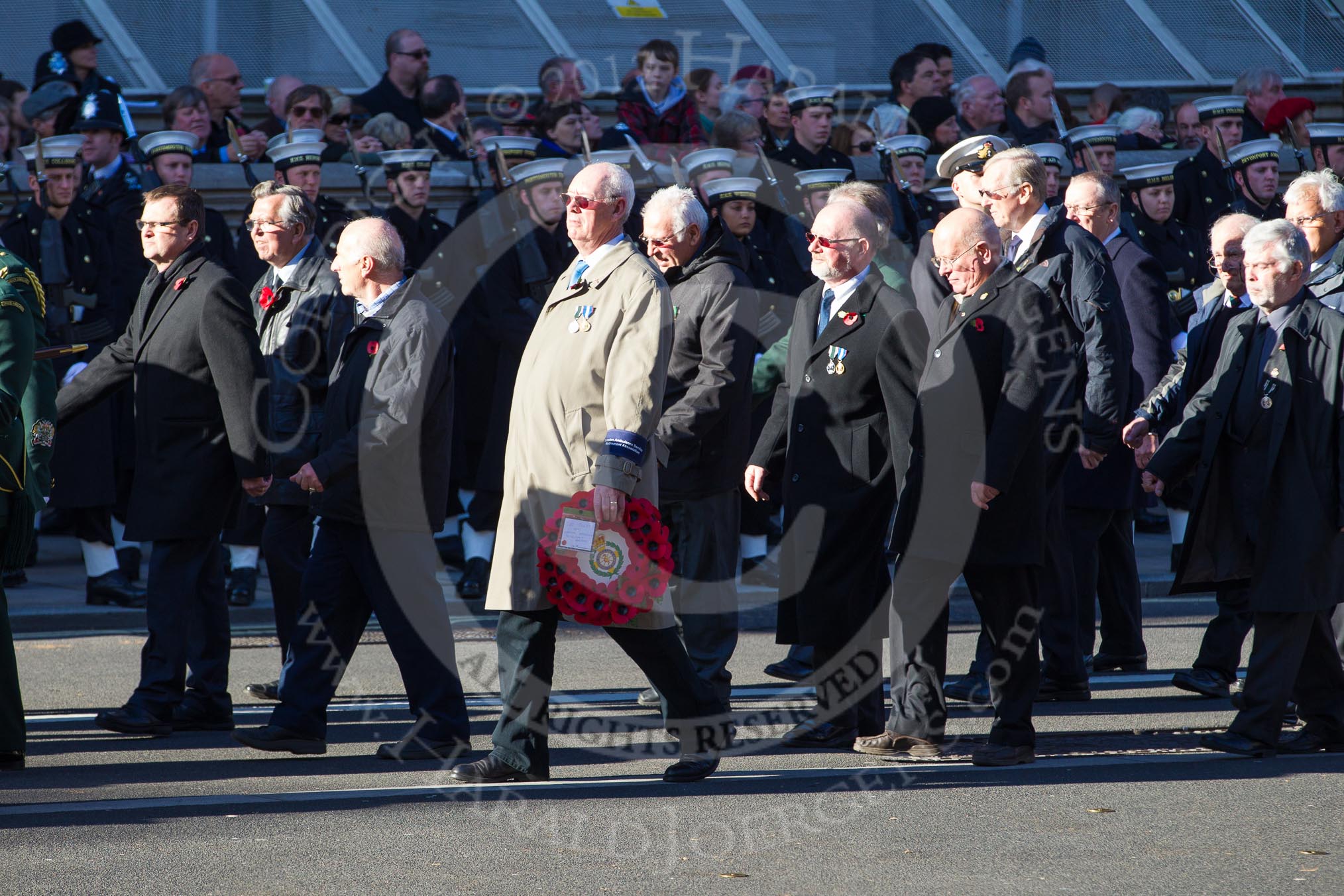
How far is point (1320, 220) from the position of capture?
7.40 m

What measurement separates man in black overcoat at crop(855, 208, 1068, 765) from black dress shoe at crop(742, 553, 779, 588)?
161 inches

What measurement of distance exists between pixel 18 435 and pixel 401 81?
7.17m

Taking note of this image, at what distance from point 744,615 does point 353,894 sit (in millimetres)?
5194

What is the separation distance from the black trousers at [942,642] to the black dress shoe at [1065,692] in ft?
3.95

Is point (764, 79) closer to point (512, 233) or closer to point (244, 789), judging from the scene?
point (512, 233)

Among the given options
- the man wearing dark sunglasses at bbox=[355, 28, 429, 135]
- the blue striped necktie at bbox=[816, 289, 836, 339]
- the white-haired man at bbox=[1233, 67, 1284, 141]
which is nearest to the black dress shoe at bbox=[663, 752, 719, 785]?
the blue striped necktie at bbox=[816, 289, 836, 339]

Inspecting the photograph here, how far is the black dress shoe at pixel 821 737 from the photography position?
21.8 feet

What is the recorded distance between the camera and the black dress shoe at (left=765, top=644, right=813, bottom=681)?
315 inches

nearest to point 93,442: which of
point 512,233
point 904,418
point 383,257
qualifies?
point 512,233

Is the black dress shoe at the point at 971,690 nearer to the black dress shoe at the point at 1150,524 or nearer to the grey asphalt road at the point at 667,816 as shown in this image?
the grey asphalt road at the point at 667,816

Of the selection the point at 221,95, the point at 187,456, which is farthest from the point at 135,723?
the point at 221,95

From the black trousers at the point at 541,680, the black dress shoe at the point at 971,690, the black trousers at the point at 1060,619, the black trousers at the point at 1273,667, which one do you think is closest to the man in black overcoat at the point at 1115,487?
the black trousers at the point at 1060,619

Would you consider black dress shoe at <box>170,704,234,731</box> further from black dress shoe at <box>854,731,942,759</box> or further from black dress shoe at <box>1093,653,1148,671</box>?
black dress shoe at <box>1093,653,1148,671</box>

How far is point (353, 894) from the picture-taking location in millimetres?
4723
